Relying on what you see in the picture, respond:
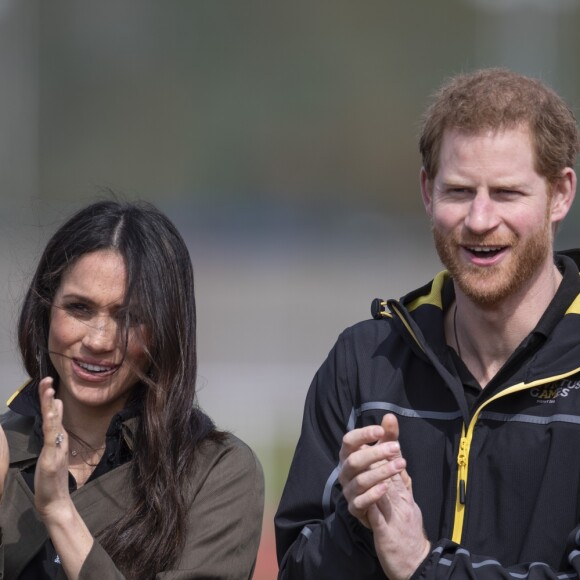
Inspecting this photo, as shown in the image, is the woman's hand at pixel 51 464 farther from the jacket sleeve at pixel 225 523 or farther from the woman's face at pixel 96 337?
the woman's face at pixel 96 337

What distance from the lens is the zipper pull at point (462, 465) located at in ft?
8.73

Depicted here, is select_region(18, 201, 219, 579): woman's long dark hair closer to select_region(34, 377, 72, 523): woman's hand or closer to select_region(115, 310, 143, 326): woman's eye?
select_region(115, 310, 143, 326): woman's eye

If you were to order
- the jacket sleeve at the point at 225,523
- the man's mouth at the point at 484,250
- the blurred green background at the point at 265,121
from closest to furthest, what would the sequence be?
1. the man's mouth at the point at 484,250
2. the jacket sleeve at the point at 225,523
3. the blurred green background at the point at 265,121

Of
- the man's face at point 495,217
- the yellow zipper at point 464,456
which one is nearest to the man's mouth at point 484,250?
the man's face at point 495,217

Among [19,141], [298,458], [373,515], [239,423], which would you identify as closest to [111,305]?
[298,458]

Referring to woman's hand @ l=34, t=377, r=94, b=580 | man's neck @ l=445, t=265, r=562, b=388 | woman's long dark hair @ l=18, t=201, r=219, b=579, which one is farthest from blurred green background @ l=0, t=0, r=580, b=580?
woman's hand @ l=34, t=377, r=94, b=580

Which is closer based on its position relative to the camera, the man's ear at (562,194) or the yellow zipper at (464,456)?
the yellow zipper at (464,456)

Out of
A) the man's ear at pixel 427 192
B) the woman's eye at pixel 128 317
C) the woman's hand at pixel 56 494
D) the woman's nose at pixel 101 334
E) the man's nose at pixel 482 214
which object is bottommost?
the woman's hand at pixel 56 494

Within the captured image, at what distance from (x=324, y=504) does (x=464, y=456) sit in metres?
0.34

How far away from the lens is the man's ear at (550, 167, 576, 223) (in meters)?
2.79

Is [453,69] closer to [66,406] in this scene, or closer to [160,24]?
[160,24]

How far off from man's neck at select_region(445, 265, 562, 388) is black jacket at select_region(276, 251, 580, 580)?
0.03m

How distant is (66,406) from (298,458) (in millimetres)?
677

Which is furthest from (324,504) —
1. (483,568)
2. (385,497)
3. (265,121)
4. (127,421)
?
Result: (265,121)
